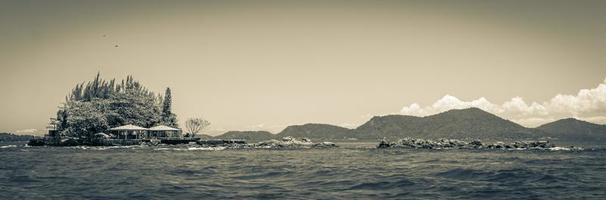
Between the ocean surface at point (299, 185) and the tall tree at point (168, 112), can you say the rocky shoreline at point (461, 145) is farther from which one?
the tall tree at point (168, 112)

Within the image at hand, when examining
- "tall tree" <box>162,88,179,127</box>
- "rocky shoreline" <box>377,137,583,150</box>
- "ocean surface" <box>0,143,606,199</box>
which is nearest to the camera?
"ocean surface" <box>0,143,606,199</box>

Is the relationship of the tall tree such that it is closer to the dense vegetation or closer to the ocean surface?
the dense vegetation

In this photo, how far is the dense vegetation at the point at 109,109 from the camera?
125 metres

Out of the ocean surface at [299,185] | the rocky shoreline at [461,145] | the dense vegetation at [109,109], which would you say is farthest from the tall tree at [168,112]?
the ocean surface at [299,185]

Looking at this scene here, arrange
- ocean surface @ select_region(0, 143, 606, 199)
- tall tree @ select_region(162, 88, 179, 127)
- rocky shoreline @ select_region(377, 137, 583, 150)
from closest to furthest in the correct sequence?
ocean surface @ select_region(0, 143, 606, 199)
rocky shoreline @ select_region(377, 137, 583, 150)
tall tree @ select_region(162, 88, 179, 127)

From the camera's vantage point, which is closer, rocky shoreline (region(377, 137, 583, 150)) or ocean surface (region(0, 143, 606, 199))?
ocean surface (region(0, 143, 606, 199))

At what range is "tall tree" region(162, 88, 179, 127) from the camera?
14712 centimetres

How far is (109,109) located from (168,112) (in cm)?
2049

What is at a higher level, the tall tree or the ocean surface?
the tall tree

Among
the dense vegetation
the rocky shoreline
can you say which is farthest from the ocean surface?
the dense vegetation

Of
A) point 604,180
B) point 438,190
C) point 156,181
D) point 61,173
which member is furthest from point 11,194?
point 604,180

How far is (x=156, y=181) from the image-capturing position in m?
32.7

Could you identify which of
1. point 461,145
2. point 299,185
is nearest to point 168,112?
point 461,145

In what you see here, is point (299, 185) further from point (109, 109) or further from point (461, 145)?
point (109, 109)
